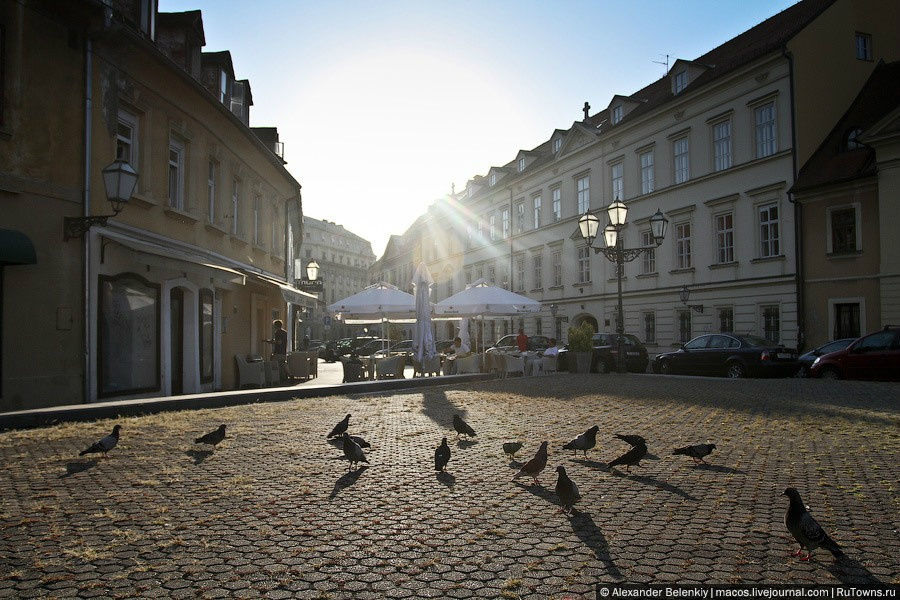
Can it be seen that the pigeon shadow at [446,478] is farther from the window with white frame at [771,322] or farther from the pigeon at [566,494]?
the window with white frame at [771,322]

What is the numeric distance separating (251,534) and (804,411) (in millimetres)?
9551

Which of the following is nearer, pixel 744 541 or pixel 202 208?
pixel 744 541

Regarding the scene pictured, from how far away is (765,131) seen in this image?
→ 26.7m

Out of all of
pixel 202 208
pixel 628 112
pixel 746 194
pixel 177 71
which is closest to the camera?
pixel 177 71

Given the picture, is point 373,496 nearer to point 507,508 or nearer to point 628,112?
point 507,508

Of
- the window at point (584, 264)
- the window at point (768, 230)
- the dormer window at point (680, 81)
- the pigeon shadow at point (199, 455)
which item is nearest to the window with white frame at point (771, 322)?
the window at point (768, 230)

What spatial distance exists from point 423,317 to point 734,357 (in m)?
9.94

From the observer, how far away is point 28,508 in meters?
5.02

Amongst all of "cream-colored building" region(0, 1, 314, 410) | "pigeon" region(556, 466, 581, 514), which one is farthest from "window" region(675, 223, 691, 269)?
"pigeon" region(556, 466, 581, 514)

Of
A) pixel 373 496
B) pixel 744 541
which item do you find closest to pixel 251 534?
pixel 373 496

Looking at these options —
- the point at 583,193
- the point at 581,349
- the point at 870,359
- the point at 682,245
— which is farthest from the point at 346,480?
the point at 583,193

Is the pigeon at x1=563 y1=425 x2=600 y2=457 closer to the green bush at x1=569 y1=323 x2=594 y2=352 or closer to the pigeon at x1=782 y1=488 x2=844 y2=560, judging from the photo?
the pigeon at x1=782 y1=488 x2=844 y2=560

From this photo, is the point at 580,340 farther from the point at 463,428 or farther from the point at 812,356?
the point at 463,428

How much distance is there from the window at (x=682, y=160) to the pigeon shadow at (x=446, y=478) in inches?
1101
